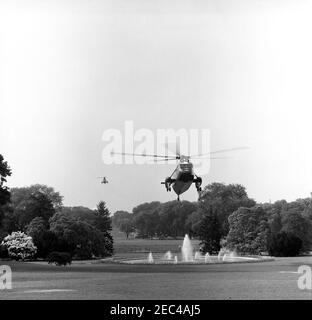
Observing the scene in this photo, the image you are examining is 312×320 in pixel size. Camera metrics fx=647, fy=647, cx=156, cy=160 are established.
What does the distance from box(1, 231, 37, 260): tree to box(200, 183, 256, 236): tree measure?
92.2ft

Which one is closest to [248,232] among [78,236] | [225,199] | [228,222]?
[228,222]

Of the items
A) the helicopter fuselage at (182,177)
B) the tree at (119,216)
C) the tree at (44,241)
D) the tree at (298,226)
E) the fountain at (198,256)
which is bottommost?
the fountain at (198,256)

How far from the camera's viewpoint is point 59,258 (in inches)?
2264

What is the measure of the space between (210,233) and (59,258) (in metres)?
23.1

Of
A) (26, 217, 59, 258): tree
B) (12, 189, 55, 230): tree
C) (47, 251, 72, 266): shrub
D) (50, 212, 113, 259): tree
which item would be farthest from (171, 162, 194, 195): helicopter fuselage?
(12, 189, 55, 230): tree

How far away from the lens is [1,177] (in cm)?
5928

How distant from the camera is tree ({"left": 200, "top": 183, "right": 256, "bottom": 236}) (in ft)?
274

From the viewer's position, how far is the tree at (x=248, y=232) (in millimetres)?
72812

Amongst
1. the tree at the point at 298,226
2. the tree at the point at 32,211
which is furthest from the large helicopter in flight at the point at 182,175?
the tree at the point at 298,226

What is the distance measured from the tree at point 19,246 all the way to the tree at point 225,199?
28097 mm

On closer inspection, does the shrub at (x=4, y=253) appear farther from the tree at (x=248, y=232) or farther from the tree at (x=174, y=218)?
the tree at (x=248, y=232)

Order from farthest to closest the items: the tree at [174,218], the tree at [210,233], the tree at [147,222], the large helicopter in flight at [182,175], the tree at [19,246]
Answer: the tree at [174,218], the tree at [147,222], the tree at [210,233], the tree at [19,246], the large helicopter in flight at [182,175]

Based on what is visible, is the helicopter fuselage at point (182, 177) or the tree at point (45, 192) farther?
the tree at point (45, 192)
